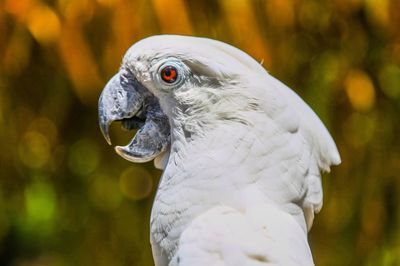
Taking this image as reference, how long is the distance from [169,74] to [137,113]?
115 mm

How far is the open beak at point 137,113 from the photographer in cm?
133

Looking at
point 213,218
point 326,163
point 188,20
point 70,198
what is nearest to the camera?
point 213,218

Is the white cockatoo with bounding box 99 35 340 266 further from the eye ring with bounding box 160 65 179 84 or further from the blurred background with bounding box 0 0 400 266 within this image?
the blurred background with bounding box 0 0 400 266

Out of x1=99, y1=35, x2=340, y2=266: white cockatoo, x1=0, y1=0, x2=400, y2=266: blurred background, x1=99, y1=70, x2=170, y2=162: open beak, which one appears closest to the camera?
x1=99, y1=35, x2=340, y2=266: white cockatoo

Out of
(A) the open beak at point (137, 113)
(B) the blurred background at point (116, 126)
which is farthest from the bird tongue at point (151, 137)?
(B) the blurred background at point (116, 126)

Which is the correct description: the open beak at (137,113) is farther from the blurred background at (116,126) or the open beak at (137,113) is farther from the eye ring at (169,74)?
the blurred background at (116,126)

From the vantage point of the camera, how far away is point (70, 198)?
8.89ft

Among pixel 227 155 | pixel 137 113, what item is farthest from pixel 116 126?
pixel 227 155

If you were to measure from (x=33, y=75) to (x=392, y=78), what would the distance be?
1.24m

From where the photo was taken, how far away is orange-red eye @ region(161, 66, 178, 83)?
4.14 feet

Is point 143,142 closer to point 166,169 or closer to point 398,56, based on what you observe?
point 166,169

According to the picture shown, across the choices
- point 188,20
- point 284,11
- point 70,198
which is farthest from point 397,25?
point 70,198

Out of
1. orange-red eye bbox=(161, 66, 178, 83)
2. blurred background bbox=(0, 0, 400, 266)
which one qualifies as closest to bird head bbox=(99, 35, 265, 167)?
orange-red eye bbox=(161, 66, 178, 83)

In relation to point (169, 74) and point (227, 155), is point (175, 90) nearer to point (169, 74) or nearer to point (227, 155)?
point (169, 74)
